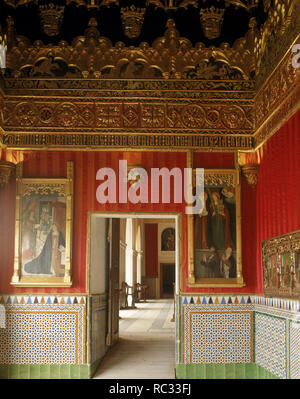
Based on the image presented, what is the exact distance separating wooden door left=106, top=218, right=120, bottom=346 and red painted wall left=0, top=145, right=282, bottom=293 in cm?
144

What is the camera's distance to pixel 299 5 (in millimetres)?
4898

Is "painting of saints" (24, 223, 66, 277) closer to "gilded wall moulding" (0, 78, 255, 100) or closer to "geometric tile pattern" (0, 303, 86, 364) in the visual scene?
"geometric tile pattern" (0, 303, 86, 364)

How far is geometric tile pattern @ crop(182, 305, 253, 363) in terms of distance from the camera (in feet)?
21.5

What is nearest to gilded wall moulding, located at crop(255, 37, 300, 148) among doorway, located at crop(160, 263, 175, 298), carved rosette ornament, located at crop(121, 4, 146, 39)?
carved rosette ornament, located at crop(121, 4, 146, 39)

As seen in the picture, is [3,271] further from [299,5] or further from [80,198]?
[299,5]

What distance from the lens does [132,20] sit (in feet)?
21.7

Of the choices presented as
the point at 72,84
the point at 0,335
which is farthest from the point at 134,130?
the point at 0,335

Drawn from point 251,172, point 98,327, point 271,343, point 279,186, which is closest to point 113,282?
point 98,327

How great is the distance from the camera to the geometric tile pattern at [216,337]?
655cm

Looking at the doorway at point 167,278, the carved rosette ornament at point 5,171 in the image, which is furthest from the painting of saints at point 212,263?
the doorway at point 167,278

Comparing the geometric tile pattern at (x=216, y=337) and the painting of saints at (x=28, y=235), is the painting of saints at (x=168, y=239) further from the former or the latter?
the painting of saints at (x=28, y=235)

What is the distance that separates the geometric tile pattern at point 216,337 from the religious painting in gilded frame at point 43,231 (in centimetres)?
180

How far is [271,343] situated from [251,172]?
2.27 meters

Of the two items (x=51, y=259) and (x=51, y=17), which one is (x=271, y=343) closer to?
(x=51, y=259)
